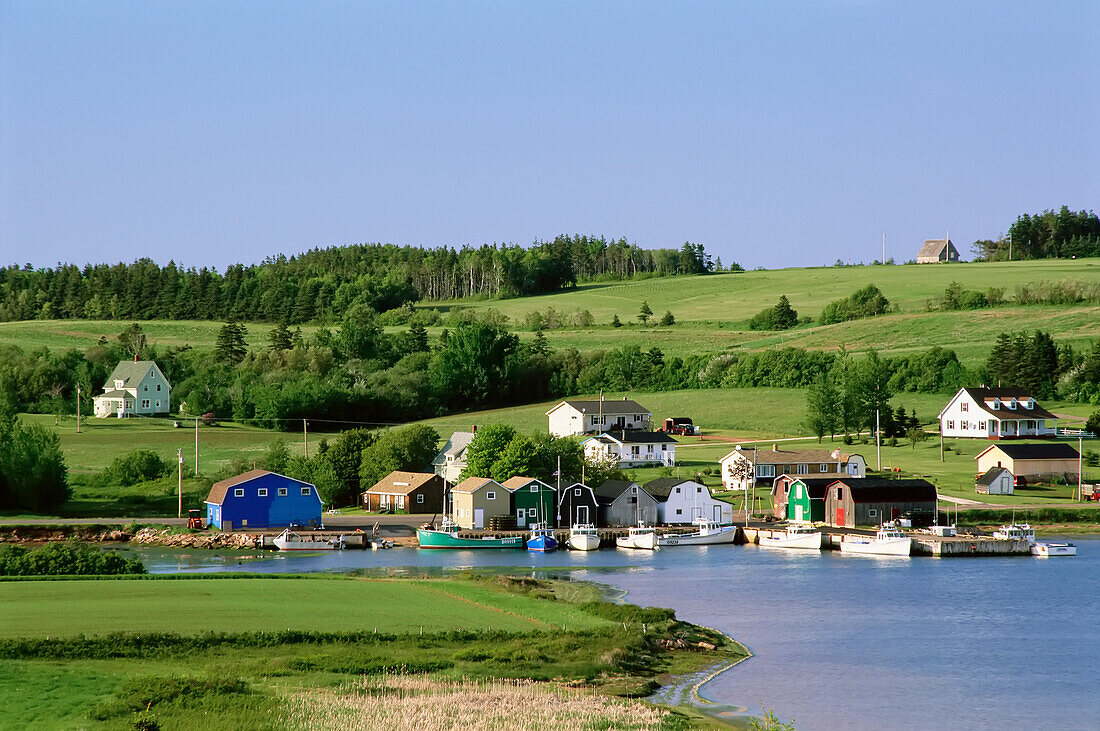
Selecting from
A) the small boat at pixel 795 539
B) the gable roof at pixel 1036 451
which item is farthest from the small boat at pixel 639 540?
the gable roof at pixel 1036 451

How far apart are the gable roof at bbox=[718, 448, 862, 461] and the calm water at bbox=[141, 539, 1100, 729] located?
12.0 metres

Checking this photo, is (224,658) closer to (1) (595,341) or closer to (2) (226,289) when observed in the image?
(1) (595,341)

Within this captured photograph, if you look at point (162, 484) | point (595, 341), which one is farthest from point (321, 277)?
point (162, 484)

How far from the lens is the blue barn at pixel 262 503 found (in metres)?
64.6

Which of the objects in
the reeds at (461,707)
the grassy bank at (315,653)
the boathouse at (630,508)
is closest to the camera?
the reeds at (461,707)

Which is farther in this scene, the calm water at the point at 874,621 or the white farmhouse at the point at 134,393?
the white farmhouse at the point at 134,393

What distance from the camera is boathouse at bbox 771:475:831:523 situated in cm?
6781

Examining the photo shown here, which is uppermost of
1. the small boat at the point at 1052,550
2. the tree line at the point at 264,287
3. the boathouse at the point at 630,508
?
the tree line at the point at 264,287

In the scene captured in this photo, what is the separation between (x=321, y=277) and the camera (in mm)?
188625

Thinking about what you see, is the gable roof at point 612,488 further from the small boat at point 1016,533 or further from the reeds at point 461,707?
the reeds at point 461,707

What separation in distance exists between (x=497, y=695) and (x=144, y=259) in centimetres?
17229

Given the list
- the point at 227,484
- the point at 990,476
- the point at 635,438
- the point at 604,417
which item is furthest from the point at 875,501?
the point at 227,484

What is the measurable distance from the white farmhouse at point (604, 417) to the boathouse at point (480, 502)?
22122 millimetres

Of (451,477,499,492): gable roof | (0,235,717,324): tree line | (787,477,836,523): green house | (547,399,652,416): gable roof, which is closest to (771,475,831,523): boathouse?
(787,477,836,523): green house
